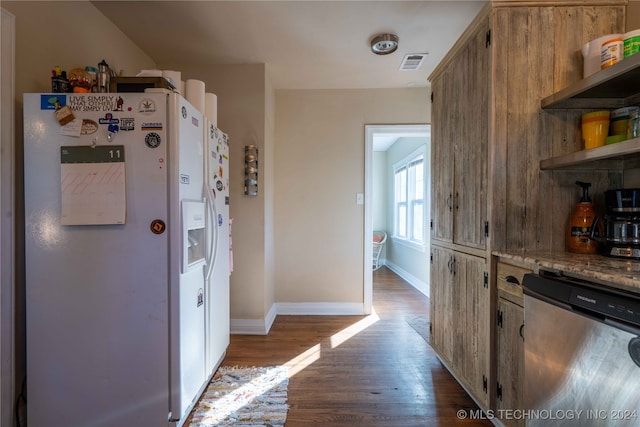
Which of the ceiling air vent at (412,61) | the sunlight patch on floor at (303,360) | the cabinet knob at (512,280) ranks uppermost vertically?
the ceiling air vent at (412,61)

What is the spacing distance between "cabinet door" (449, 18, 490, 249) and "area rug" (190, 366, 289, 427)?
4.97ft

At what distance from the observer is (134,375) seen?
1.38 metres

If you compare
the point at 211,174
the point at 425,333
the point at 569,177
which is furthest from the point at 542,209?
the point at 211,174

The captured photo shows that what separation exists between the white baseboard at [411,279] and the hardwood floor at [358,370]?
897 mm

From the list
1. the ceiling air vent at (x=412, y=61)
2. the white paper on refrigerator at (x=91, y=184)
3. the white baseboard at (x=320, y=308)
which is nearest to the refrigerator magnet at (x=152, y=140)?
the white paper on refrigerator at (x=91, y=184)

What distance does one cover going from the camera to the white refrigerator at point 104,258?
134 cm

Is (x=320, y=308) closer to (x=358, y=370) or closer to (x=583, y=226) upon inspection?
(x=358, y=370)

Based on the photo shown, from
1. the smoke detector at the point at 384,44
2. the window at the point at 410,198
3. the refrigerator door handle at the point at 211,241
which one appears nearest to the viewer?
the refrigerator door handle at the point at 211,241

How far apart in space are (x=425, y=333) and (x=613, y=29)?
2.49 meters

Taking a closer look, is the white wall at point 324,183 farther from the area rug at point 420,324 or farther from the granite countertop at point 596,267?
the granite countertop at point 596,267

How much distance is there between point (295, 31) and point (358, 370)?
2615mm

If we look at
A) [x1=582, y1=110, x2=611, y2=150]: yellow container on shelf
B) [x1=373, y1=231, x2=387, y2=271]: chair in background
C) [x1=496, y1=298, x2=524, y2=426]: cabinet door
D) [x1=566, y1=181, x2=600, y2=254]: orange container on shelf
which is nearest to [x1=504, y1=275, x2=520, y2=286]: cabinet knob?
[x1=496, y1=298, x2=524, y2=426]: cabinet door

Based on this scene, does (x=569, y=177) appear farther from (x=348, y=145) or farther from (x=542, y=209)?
(x=348, y=145)

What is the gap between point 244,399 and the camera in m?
1.75
